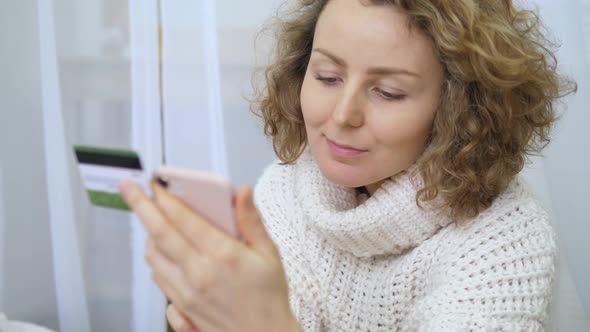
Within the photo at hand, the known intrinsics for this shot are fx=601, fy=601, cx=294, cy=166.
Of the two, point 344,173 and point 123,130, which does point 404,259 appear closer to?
point 344,173

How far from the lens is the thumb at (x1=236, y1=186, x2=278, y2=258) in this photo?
0.57 metres

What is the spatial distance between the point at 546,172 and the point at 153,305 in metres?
1.01

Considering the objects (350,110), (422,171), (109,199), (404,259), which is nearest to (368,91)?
(350,110)

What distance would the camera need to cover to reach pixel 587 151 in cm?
131

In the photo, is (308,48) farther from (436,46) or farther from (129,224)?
(129,224)

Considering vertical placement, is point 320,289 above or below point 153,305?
above

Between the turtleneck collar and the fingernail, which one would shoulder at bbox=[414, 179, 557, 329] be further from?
the fingernail

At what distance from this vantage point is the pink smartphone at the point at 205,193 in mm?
561

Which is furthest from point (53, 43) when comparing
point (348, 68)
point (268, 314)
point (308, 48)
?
point (268, 314)

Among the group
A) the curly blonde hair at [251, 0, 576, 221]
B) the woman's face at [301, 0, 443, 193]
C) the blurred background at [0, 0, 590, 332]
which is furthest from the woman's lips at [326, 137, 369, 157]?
the blurred background at [0, 0, 590, 332]

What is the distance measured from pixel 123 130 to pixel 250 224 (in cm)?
93

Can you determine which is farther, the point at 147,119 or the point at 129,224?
the point at 129,224

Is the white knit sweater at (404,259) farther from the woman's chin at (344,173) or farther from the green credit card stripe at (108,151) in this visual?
the green credit card stripe at (108,151)

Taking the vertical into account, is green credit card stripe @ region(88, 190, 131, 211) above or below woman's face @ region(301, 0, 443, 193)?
below
